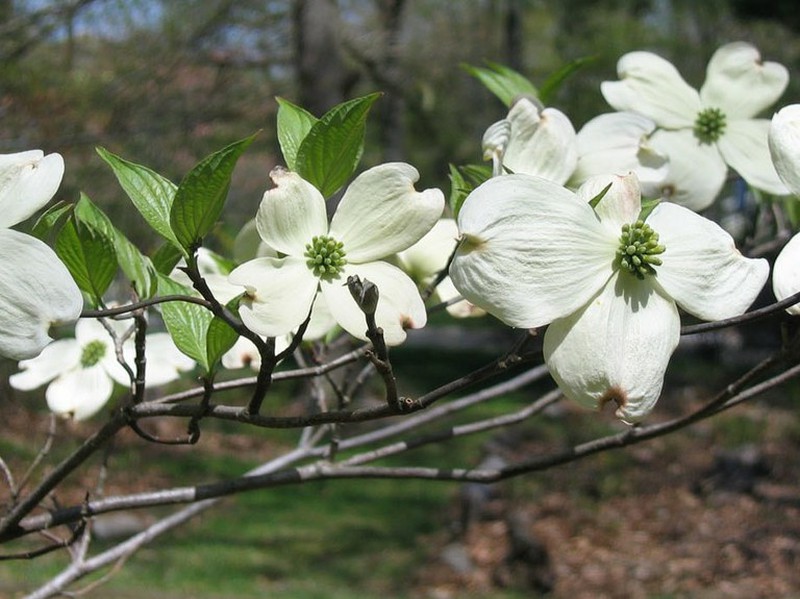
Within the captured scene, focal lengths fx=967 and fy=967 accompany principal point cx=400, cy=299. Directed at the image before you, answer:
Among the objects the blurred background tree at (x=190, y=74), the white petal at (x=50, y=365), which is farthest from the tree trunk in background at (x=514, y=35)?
the white petal at (x=50, y=365)

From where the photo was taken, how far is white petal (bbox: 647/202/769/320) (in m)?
0.41

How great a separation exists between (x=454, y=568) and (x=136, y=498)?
3.45 meters

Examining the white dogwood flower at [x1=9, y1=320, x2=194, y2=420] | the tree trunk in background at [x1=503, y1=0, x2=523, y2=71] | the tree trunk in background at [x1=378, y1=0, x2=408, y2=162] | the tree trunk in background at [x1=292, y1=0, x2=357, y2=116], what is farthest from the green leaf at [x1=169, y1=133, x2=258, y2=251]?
the tree trunk in background at [x1=503, y1=0, x2=523, y2=71]

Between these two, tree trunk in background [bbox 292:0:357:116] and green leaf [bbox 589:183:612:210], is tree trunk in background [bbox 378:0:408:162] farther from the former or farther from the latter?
green leaf [bbox 589:183:612:210]

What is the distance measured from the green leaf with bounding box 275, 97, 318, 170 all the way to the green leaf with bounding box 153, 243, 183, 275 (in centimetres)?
10

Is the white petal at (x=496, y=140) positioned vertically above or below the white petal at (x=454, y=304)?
above

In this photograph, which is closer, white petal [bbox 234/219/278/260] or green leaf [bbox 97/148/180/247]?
green leaf [bbox 97/148/180/247]

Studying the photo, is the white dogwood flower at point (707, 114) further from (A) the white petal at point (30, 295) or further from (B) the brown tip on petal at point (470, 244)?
(A) the white petal at point (30, 295)

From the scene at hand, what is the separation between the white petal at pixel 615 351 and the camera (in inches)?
15.6

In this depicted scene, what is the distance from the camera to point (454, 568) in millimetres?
3871

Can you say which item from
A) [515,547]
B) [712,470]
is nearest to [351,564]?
[515,547]

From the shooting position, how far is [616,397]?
1.31 feet

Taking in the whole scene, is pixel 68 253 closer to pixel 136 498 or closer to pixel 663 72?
pixel 136 498

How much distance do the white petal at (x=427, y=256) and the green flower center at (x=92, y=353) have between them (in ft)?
0.76
